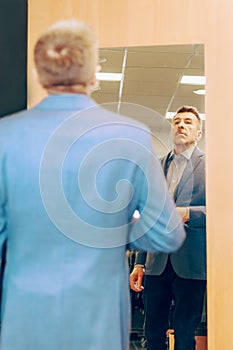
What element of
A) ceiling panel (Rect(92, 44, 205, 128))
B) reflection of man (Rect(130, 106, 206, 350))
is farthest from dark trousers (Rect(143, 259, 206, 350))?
ceiling panel (Rect(92, 44, 205, 128))

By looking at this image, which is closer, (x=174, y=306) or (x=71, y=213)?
(x=71, y=213)

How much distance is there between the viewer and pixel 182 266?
2.19 metres

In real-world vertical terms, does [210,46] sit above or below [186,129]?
above

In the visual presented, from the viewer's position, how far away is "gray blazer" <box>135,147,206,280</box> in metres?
2.18

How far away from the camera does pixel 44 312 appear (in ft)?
3.73

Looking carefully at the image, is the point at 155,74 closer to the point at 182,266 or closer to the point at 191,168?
the point at 191,168

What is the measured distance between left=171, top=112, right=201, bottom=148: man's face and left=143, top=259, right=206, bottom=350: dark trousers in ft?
1.66

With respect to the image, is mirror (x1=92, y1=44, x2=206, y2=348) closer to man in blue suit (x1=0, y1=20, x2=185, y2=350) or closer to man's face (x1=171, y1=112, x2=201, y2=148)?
man's face (x1=171, y1=112, x2=201, y2=148)

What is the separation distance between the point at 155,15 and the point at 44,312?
5.28ft

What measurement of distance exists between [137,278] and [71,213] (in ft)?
3.73

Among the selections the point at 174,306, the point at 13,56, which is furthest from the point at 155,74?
the point at 174,306

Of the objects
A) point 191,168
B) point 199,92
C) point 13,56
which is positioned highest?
point 13,56

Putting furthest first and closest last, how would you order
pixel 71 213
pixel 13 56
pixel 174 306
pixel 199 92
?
pixel 13 56
pixel 199 92
pixel 174 306
pixel 71 213

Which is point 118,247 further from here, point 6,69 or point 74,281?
point 6,69
